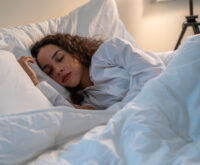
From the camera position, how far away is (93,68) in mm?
1176

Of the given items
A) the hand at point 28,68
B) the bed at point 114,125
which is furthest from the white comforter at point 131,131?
the hand at point 28,68

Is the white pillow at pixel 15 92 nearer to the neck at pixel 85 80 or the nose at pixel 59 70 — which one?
the nose at pixel 59 70

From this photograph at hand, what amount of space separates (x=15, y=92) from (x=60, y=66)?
0.41 meters

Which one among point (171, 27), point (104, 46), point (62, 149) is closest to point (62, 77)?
point (104, 46)

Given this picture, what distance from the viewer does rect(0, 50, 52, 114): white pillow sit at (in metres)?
0.74

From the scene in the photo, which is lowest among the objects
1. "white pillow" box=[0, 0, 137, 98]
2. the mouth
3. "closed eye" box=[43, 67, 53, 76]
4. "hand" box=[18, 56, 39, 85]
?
the mouth

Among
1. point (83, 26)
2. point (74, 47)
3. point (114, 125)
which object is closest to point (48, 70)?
point (74, 47)

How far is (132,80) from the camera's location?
104 cm

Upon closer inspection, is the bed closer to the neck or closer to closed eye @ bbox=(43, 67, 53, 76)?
closed eye @ bbox=(43, 67, 53, 76)

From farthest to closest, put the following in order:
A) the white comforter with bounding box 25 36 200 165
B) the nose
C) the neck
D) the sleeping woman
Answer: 1. the neck
2. the nose
3. the sleeping woman
4. the white comforter with bounding box 25 36 200 165

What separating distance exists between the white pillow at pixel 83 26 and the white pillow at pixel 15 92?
350mm

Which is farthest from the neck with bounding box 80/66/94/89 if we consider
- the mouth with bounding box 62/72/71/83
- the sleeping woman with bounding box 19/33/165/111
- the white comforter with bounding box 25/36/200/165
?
the white comforter with bounding box 25/36/200/165

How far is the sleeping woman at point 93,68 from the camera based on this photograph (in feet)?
3.35

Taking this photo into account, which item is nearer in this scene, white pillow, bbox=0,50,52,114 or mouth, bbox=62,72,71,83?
white pillow, bbox=0,50,52,114
